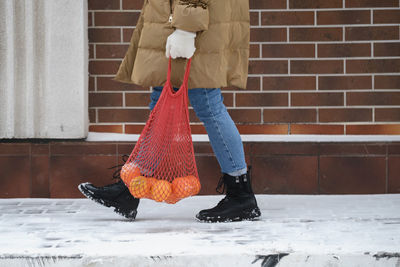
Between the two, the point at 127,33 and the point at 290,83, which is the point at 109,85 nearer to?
the point at 127,33

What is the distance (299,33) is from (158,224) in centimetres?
159

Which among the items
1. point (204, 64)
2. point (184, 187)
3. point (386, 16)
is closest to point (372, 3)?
point (386, 16)

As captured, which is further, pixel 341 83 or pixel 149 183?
pixel 341 83

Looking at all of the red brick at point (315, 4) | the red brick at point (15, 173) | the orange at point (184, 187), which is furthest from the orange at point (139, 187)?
the red brick at point (315, 4)

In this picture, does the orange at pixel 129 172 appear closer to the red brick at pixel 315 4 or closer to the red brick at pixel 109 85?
the red brick at pixel 109 85

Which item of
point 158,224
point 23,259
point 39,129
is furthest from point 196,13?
point 39,129

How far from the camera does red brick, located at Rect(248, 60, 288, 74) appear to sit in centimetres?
374

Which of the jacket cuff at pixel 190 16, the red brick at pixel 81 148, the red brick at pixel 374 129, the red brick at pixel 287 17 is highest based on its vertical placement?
the red brick at pixel 287 17

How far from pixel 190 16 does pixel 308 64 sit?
4.42 ft

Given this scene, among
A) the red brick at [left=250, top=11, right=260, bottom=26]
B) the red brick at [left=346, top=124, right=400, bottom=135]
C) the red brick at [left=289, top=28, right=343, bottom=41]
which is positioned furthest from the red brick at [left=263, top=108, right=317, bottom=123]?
the red brick at [left=250, top=11, right=260, bottom=26]

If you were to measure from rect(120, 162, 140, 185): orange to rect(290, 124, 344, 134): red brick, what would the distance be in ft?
4.18

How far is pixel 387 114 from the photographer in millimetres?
3738

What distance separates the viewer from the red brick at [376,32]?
3.71m

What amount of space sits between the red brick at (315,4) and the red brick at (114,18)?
99cm
